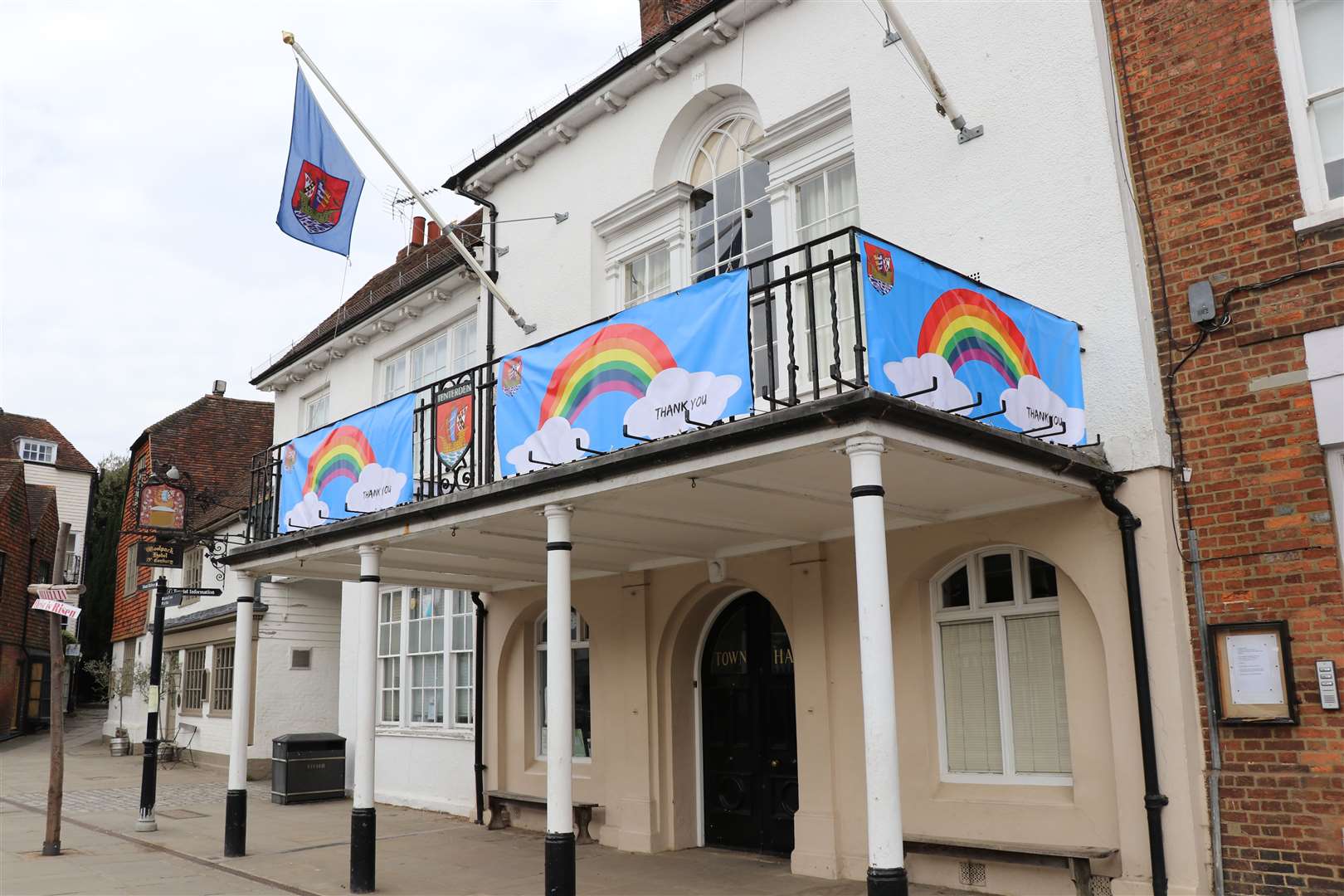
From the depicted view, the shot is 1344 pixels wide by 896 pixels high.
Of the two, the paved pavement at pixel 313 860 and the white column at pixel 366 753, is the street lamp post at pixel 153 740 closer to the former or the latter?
the paved pavement at pixel 313 860

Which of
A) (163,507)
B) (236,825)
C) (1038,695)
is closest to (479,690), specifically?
(236,825)

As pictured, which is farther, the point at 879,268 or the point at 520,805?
the point at 520,805

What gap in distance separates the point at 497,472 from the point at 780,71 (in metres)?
4.92

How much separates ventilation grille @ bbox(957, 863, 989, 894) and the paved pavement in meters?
0.30

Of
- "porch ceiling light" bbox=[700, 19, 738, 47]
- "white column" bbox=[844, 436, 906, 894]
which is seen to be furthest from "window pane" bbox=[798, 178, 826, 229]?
"white column" bbox=[844, 436, 906, 894]

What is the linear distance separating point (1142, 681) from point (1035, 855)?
4.86 ft

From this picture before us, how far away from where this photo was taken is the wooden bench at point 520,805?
1180 cm

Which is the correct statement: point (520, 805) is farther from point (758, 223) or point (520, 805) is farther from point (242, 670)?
point (758, 223)

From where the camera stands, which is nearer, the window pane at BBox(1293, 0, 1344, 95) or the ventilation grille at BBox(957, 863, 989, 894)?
the window pane at BBox(1293, 0, 1344, 95)

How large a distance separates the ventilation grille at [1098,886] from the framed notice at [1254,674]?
1.37 m

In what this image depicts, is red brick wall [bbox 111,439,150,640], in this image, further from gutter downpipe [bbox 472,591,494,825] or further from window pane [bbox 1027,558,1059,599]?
window pane [bbox 1027,558,1059,599]

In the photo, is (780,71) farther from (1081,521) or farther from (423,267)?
(423,267)

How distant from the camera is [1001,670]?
862cm

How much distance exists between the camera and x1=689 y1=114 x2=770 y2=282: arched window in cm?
1121
